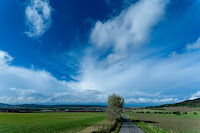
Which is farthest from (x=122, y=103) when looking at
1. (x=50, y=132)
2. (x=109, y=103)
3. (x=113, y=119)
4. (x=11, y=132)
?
(x=11, y=132)

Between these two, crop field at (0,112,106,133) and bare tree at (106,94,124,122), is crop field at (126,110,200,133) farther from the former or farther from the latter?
crop field at (0,112,106,133)

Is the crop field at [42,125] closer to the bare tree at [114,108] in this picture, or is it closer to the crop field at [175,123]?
the bare tree at [114,108]

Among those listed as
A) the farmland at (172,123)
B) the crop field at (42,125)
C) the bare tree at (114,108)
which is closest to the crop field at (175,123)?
the farmland at (172,123)

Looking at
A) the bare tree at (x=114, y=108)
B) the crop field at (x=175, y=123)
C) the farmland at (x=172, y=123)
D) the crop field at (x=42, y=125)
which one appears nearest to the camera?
the crop field at (x=42, y=125)

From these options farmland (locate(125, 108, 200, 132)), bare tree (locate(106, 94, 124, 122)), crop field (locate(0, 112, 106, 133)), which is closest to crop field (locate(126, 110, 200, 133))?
farmland (locate(125, 108, 200, 132))

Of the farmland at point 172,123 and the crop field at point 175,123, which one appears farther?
the farmland at point 172,123

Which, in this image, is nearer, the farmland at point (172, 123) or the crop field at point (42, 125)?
the crop field at point (42, 125)

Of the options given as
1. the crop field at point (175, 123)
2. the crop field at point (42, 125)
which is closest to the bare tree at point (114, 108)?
the crop field at point (42, 125)

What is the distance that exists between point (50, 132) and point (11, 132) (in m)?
8.90

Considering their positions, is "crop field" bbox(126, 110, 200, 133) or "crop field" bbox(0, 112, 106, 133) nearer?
"crop field" bbox(0, 112, 106, 133)

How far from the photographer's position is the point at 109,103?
59875 millimetres

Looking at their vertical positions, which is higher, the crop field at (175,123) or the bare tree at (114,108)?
the bare tree at (114,108)

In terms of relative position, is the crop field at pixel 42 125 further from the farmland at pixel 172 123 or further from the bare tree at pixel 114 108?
the farmland at pixel 172 123

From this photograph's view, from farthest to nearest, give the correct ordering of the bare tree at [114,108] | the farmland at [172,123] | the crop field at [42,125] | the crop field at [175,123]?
the bare tree at [114,108]
the farmland at [172,123]
the crop field at [175,123]
the crop field at [42,125]
